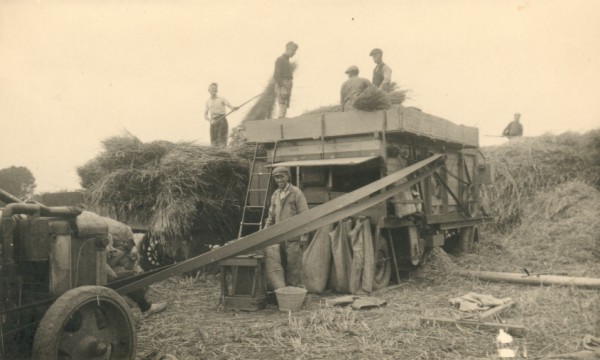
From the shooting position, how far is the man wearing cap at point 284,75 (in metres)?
10.8

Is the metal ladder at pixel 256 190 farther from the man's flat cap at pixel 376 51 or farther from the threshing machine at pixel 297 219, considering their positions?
the man's flat cap at pixel 376 51

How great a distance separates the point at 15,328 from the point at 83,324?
449mm

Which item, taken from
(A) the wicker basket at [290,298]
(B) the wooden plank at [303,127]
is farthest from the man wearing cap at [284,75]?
(A) the wicker basket at [290,298]

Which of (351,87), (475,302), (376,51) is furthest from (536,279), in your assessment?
(376,51)

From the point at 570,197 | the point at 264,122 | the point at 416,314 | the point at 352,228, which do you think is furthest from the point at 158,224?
the point at 570,197

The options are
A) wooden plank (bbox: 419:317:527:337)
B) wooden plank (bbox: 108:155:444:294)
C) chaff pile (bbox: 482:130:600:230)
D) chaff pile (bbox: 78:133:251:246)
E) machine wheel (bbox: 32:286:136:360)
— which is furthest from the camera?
chaff pile (bbox: 482:130:600:230)

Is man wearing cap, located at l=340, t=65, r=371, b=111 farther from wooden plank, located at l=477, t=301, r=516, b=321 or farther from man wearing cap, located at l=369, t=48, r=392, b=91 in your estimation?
wooden plank, located at l=477, t=301, r=516, b=321

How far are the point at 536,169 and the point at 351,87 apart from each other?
252 inches

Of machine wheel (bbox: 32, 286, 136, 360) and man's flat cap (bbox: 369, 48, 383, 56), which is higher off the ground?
man's flat cap (bbox: 369, 48, 383, 56)

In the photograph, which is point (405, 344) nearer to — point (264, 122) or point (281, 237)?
point (281, 237)

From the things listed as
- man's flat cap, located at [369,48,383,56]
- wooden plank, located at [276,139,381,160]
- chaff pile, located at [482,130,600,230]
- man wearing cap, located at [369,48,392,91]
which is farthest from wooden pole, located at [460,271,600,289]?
chaff pile, located at [482,130,600,230]

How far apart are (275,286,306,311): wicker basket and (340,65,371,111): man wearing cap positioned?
3.98m

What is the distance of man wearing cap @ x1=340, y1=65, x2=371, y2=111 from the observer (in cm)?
943

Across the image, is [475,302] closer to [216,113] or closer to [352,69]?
[352,69]
